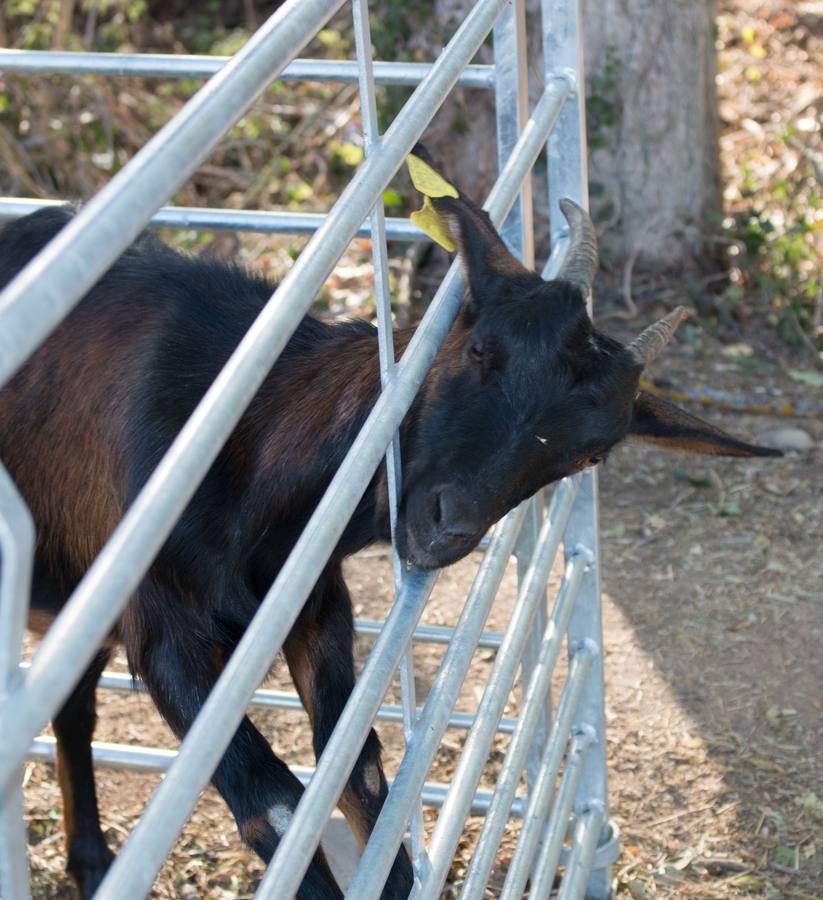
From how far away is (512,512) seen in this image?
8.93 feet

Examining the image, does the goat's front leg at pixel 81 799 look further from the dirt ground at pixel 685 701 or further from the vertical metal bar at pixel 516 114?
the vertical metal bar at pixel 516 114

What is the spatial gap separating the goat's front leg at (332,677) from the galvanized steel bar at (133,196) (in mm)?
1502

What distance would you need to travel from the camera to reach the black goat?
8.21ft

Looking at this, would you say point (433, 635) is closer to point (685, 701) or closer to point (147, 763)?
point (147, 763)

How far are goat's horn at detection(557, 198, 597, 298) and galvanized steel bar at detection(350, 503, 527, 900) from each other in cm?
55

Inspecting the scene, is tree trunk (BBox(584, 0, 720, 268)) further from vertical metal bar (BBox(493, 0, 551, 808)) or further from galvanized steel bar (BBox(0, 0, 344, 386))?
galvanized steel bar (BBox(0, 0, 344, 386))

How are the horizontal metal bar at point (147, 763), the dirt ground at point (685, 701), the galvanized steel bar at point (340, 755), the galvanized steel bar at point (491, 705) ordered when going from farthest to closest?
the dirt ground at point (685, 701) < the horizontal metal bar at point (147, 763) < the galvanized steel bar at point (491, 705) < the galvanized steel bar at point (340, 755)

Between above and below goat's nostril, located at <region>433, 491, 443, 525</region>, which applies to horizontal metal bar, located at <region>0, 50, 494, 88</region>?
above

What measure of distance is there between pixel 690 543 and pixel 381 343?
11.9 ft

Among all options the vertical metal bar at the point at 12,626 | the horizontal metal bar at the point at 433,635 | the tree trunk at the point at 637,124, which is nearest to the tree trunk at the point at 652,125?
A: the tree trunk at the point at 637,124

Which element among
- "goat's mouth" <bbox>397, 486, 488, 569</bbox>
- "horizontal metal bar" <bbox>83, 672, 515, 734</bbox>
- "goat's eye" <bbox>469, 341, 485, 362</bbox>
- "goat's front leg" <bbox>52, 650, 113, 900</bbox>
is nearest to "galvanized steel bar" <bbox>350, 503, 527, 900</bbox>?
"goat's mouth" <bbox>397, 486, 488, 569</bbox>

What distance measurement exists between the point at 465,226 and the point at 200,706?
113 cm

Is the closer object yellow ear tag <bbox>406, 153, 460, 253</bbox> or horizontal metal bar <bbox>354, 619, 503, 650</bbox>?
yellow ear tag <bbox>406, 153, 460, 253</bbox>

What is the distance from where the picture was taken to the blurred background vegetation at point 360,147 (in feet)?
22.1
